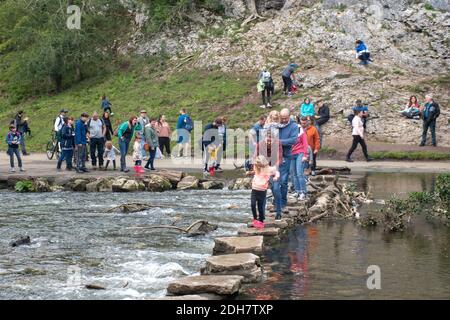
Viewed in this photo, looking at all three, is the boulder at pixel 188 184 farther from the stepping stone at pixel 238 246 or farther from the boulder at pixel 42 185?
the stepping stone at pixel 238 246

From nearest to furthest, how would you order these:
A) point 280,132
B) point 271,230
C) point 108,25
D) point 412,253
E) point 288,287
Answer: point 288,287 < point 412,253 < point 271,230 < point 280,132 < point 108,25

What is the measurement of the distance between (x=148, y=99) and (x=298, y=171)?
20.6 meters

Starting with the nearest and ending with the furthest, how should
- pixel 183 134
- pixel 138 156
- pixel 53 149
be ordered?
pixel 138 156 < pixel 53 149 < pixel 183 134

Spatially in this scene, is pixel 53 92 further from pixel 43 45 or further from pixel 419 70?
pixel 419 70

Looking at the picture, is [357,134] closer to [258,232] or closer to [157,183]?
[157,183]

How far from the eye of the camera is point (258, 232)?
13.4 metres

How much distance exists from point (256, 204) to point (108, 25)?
1238 inches

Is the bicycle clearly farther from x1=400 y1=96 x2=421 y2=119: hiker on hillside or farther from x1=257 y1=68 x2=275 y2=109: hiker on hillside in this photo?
x1=400 y1=96 x2=421 y2=119: hiker on hillside

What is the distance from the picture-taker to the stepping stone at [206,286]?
32.0 ft

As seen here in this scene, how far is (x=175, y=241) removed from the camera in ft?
45.3

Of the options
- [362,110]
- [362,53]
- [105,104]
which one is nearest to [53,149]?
[105,104]

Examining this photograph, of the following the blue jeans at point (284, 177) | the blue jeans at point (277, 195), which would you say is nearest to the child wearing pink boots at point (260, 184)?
the blue jeans at point (277, 195)
